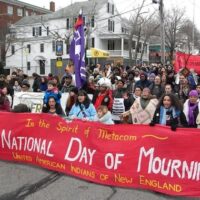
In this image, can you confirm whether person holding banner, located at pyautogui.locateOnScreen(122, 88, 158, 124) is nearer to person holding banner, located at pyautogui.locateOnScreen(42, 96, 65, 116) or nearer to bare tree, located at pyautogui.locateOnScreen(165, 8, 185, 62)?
person holding banner, located at pyautogui.locateOnScreen(42, 96, 65, 116)

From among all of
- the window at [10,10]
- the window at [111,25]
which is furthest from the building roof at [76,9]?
the window at [10,10]

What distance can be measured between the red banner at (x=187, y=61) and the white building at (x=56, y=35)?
33.7 m

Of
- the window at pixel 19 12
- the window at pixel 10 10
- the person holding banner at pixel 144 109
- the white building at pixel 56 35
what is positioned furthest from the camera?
the window at pixel 19 12

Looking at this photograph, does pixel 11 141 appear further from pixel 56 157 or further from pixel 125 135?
pixel 125 135

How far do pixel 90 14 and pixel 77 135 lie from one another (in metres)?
44.8

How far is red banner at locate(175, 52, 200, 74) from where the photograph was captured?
16.5 meters

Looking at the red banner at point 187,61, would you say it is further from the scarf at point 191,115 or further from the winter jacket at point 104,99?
the scarf at point 191,115

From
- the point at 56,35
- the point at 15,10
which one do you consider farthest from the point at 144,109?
the point at 15,10

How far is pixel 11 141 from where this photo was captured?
7.34 metres

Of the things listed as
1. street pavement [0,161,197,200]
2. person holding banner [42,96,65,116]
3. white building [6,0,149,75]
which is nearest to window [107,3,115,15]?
white building [6,0,149,75]

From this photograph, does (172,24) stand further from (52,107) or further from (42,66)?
(52,107)

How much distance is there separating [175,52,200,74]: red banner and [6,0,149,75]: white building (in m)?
33.7

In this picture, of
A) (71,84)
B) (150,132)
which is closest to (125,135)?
(150,132)

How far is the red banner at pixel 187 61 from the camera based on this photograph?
1647 cm
